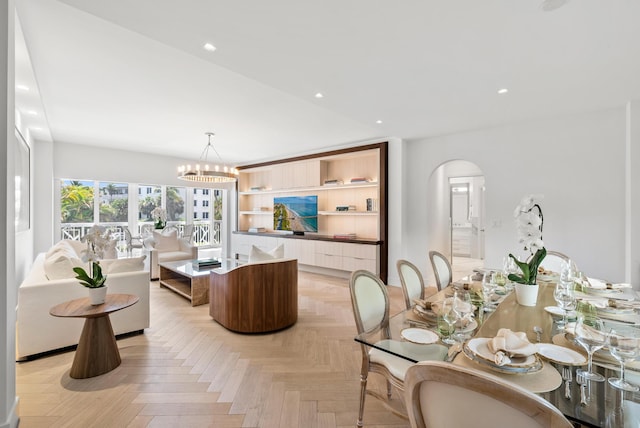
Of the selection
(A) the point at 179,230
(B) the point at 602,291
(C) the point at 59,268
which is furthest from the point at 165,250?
(B) the point at 602,291

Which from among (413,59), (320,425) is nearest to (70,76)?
(413,59)

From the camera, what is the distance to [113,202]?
21.4ft

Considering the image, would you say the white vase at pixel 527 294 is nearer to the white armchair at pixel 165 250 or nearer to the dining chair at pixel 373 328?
the dining chair at pixel 373 328

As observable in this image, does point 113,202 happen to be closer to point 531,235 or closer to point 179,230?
point 179,230

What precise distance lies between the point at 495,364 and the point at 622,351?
451mm

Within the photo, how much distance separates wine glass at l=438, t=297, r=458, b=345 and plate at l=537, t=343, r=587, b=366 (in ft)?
1.11

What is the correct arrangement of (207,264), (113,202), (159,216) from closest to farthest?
(207,264)
(113,202)
(159,216)

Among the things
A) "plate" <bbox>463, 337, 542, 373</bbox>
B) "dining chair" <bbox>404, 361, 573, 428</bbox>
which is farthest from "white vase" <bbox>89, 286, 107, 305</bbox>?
"plate" <bbox>463, 337, 542, 373</bbox>

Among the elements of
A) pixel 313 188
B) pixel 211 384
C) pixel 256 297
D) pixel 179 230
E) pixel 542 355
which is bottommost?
pixel 211 384

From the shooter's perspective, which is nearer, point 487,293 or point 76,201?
point 487,293

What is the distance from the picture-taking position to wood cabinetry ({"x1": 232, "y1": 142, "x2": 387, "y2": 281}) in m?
5.21

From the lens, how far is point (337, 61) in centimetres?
238

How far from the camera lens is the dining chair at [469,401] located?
2.32ft

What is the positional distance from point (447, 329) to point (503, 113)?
3244 mm
